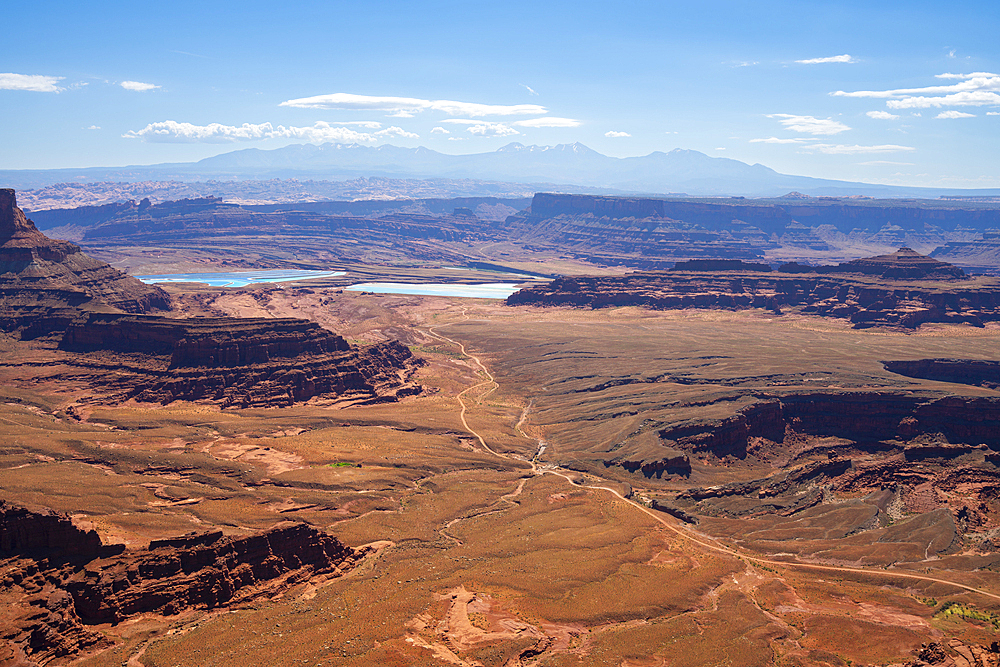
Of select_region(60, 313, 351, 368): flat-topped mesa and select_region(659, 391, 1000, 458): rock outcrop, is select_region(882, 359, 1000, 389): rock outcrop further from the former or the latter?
select_region(60, 313, 351, 368): flat-topped mesa

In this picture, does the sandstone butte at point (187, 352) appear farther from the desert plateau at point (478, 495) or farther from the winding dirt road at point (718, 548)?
the winding dirt road at point (718, 548)

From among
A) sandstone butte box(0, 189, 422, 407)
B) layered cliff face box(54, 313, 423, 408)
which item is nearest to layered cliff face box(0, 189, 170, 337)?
sandstone butte box(0, 189, 422, 407)

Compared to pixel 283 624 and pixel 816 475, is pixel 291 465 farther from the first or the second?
pixel 816 475

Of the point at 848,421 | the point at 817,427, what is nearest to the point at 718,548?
the point at 817,427

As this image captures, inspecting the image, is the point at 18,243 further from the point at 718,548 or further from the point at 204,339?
the point at 718,548

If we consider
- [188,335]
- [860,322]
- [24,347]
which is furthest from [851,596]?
[860,322]
